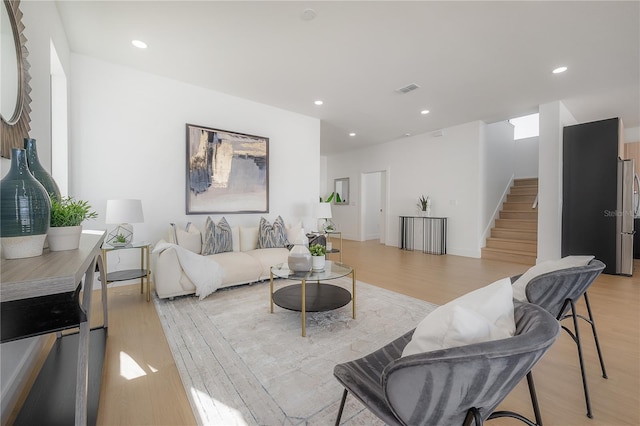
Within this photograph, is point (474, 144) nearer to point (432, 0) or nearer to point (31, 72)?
point (432, 0)

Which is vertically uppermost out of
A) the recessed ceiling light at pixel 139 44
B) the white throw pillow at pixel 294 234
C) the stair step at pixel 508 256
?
the recessed ceiling light at pixel 139 44

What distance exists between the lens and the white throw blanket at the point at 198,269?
118 inches

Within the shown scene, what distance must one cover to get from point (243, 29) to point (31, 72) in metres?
1.74

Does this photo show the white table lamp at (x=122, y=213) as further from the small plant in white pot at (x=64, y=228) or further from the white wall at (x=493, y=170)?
the white wall at (x=493, y=170)

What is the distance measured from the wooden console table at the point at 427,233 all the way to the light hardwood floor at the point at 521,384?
9.35 feet

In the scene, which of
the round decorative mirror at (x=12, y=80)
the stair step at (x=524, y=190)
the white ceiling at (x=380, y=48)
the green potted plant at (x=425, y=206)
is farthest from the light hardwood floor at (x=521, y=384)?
the stair step at (x=524, y=190)

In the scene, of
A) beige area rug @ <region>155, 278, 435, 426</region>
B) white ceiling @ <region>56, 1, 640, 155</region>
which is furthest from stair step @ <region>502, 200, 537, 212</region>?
beige area rug @ <region>155, 278, 435, 426</region>

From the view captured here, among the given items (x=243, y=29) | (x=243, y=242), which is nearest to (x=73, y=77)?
(x=243, y=29)

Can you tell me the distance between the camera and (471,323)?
806mm

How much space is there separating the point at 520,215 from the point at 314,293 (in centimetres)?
584

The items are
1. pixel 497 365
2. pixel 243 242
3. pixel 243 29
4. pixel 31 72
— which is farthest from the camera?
pixel 243 242

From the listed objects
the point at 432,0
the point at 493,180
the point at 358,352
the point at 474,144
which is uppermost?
the point at 432,0

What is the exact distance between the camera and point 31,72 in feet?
6.07

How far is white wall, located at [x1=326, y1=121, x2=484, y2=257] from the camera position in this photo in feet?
19.1
